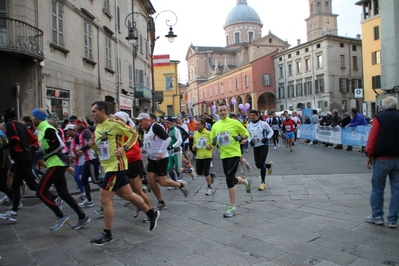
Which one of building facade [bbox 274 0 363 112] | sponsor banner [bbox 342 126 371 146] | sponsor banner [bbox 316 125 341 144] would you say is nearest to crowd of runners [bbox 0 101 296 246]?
sponsor banner [bbox 342 126 371 146]

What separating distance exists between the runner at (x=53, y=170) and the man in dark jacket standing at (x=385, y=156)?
4451 millimetres

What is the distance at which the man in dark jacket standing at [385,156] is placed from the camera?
16.7 feet

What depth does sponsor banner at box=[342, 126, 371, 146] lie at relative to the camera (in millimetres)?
14289

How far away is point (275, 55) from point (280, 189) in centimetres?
5676

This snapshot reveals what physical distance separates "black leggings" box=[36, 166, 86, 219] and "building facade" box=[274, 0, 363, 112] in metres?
45.5

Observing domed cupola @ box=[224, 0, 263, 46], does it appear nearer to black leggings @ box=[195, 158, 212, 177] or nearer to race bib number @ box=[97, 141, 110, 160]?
black leggings @ box=[195, 158, 212, 177]

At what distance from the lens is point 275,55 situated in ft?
202

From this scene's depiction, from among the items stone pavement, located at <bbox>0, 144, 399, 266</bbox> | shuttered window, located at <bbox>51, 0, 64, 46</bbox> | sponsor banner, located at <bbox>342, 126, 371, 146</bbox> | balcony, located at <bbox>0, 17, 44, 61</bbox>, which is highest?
shuttered window, located at <bbox>51, 0, 64, 46</bbox>

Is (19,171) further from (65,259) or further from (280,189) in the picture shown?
(280,189)

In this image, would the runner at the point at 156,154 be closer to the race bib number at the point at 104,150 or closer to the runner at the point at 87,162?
the runner at the point at 87,162

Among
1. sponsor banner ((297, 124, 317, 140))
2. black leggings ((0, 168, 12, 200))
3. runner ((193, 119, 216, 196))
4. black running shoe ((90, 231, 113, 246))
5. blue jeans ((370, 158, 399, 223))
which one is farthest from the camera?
sponsor banner ((297, 124, 317, 140))

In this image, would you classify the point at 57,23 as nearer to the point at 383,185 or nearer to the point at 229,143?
the point at 229,143

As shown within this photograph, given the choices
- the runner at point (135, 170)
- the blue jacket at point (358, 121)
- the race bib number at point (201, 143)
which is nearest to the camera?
the runner at point (135, 170)

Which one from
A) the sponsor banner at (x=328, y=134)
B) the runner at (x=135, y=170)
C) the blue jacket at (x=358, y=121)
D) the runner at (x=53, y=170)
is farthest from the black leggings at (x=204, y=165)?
the sponsor banner at (x=328, y=134)
